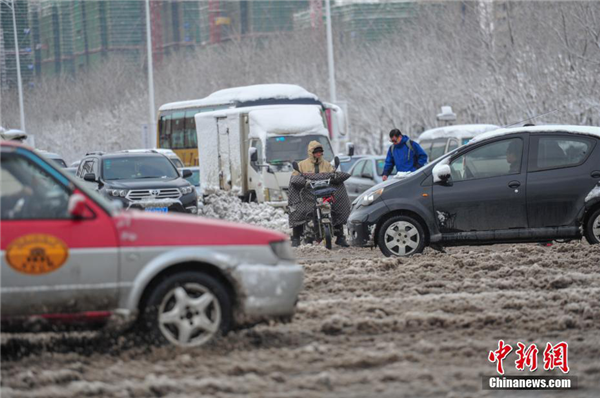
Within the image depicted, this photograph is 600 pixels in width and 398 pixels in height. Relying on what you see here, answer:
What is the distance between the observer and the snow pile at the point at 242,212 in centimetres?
2209

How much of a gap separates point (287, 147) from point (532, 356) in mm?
17836

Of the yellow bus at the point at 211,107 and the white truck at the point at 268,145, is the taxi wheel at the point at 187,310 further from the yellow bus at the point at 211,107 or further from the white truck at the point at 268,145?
the yellow bus at the point at 211,107

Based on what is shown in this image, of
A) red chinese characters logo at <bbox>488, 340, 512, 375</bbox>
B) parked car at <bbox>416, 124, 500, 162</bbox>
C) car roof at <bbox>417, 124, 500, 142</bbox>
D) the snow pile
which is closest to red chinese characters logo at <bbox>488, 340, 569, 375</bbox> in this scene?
red chinese characters logo at <bbox>488, 340, 512, 375</bbox>

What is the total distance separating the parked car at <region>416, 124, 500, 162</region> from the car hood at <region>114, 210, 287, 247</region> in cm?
2287

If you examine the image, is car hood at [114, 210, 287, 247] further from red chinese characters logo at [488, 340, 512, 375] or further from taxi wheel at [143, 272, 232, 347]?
red chinese characters logo at [488, 340, 512, 375]

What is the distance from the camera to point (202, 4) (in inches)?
3792

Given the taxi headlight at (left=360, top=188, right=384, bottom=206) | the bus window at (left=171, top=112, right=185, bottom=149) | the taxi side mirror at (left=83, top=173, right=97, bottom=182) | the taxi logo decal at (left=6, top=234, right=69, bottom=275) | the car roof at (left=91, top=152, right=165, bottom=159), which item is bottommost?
the taxi headlight at (left=360, top=188, right=384, bottom=206)

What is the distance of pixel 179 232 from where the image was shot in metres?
7.60

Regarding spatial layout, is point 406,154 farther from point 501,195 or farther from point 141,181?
point 141,181

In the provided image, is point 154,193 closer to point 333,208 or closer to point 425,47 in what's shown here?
point 333,208

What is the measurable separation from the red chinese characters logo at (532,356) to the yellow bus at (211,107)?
22.1 metres

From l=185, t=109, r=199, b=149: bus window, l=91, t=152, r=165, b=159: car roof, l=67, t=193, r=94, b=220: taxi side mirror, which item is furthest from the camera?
l=185, t=109, r=199, b=149: bus window

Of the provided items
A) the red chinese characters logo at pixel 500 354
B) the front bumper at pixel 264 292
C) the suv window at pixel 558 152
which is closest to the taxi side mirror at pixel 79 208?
the front bumper at pixel 264 292

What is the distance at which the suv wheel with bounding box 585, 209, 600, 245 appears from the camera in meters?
13.4
